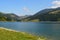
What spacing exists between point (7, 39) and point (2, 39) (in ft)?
2.33

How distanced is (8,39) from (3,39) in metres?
0.75

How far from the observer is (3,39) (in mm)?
26125

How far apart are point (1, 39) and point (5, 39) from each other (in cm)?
56

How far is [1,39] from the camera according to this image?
85.6ft

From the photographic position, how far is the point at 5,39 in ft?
86.1

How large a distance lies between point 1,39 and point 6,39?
722mm

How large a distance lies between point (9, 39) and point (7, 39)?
0.28 meters

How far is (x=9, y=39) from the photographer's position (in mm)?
26484

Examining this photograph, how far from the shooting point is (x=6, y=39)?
2638 cm

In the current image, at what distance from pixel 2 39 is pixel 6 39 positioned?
0.57 metres

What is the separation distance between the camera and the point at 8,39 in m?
26.5

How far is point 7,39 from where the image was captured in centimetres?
2641

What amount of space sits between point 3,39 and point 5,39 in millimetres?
286

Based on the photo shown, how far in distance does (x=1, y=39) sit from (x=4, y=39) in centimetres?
41
